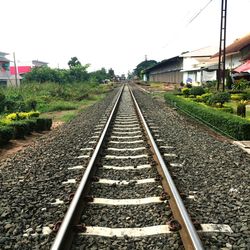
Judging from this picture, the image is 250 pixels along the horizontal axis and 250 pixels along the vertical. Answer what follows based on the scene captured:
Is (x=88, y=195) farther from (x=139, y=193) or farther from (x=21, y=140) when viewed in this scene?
(x=21, y=140)

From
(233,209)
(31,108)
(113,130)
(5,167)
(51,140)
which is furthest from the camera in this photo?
(31,108)

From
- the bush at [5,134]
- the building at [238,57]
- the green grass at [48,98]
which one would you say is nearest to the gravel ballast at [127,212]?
the bush at [5,134]

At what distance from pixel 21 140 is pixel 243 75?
2855cm

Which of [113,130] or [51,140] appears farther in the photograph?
[113,130]

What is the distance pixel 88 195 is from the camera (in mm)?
4676

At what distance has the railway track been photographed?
3.39m

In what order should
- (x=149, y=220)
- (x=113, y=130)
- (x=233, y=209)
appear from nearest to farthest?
(x=149, y=220) → (x=233, y=209) → (x=113, y=130)

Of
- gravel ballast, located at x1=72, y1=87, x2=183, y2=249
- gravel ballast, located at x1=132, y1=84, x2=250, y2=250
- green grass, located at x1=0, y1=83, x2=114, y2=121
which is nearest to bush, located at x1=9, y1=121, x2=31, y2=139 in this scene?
gravel ballast, located at x1=132, y1=84, x2=250, y2=250

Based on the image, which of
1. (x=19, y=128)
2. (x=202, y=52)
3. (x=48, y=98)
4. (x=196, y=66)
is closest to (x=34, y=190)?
(x=19, y=128)

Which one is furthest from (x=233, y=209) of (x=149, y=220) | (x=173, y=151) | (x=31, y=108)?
(x=31, y=108)

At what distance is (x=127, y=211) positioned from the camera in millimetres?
4191

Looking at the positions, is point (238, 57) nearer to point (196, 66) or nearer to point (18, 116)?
point (196, 66)

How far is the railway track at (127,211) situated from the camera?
3395 millimetres

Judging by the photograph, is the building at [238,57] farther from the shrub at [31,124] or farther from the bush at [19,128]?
the bush at [19,128]
